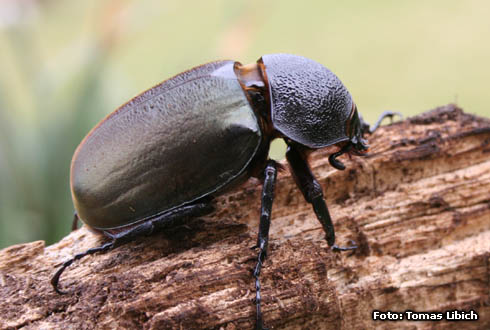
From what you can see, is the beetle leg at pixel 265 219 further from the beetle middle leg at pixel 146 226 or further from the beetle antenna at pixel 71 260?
the beetle antenna at pixel 71 260

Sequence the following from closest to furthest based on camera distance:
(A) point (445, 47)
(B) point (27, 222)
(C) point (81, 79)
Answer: (B) point (27, 222) < (C) point (81, 79) < (A) point (445, 47)

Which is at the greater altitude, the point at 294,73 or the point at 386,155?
the point at 294,73

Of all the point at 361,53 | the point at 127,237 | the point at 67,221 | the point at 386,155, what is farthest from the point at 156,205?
the point at 361,53

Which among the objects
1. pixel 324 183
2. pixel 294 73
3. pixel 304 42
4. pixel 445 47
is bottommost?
pixel 445 47

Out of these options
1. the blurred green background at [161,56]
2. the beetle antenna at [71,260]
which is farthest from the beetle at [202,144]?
the blurred green background at [161,56]

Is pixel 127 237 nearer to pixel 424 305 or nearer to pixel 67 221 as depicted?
pixel 424 305

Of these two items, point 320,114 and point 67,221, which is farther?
point 67,221

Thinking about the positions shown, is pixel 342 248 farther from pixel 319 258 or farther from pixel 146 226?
pixel 146 226

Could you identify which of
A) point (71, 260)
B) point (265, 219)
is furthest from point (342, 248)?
point (71, 260)
